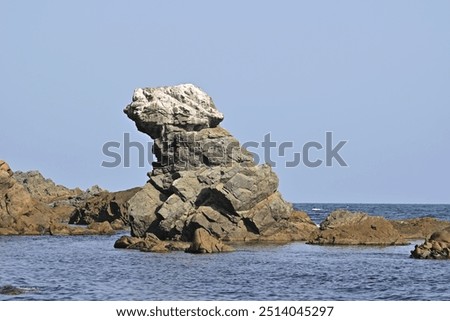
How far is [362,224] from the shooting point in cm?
6850

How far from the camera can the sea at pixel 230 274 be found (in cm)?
3900

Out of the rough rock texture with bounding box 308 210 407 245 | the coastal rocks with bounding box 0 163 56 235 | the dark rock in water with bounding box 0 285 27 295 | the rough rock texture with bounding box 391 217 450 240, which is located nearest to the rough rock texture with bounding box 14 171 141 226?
the coastal rocks with bounding box 0 163 56 235

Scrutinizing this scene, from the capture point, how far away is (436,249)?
54281 mm

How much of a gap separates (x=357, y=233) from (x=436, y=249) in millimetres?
13020

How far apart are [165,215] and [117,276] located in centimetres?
2019

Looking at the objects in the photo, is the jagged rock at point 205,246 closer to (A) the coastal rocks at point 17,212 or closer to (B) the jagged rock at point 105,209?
(A) the coastal rocks at point 17,212

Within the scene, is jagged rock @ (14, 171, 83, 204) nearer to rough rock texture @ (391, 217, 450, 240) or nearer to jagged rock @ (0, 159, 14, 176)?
jagged rock @ (0, 159, 14, 176)

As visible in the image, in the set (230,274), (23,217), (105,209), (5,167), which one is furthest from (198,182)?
(105,209)

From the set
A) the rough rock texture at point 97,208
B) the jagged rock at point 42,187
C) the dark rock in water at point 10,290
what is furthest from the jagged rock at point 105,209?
the dark rock in water at point 10,290

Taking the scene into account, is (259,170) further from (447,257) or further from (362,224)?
(447,257)
